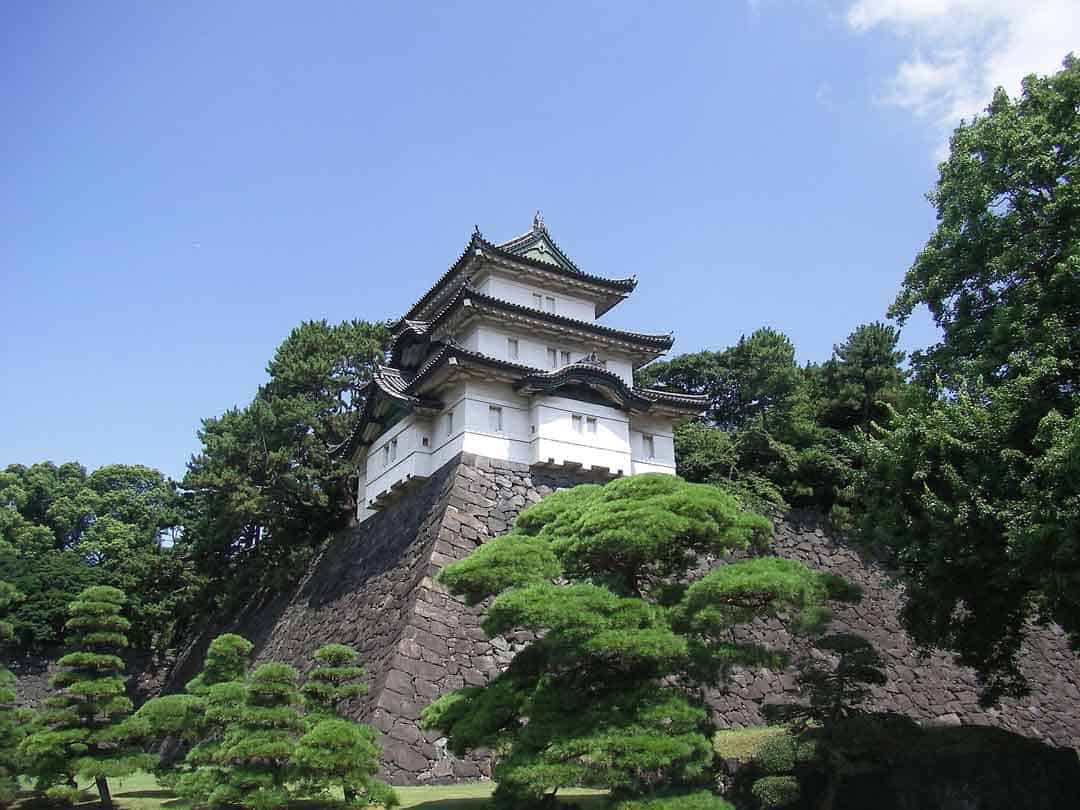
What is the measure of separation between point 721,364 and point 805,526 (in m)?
10.00

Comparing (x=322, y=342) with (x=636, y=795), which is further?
(x=322, y=342)

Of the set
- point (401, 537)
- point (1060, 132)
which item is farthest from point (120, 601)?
point (1060, 132)

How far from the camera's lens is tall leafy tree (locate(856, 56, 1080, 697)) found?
8281 millimetres

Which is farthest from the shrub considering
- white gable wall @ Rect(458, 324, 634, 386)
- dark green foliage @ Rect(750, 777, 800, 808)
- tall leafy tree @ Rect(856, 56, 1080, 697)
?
→ white gable wall @ Rect(458, 324, 634, 386)

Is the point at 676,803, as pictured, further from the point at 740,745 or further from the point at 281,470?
the point at 281,470

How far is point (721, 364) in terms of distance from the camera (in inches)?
1206

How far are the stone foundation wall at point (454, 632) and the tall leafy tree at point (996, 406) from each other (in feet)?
7.83

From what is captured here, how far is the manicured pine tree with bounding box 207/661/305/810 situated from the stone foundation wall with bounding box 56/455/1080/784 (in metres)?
3.28

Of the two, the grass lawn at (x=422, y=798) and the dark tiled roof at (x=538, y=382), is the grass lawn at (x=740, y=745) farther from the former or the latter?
the dark tiled roof at (x=538, y=382)

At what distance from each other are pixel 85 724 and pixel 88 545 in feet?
73.0

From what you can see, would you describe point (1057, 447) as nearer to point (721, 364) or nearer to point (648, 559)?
point (648, 559)

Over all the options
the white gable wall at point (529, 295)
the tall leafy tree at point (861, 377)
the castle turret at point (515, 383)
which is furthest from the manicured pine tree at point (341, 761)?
the tall leafy tree at point (861, 377)

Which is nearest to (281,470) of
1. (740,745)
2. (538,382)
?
(538,382)

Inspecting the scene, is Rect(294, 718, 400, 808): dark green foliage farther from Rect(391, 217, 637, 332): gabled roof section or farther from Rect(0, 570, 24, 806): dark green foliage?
Rect(391, 217, 637, 332): gabled roof section
